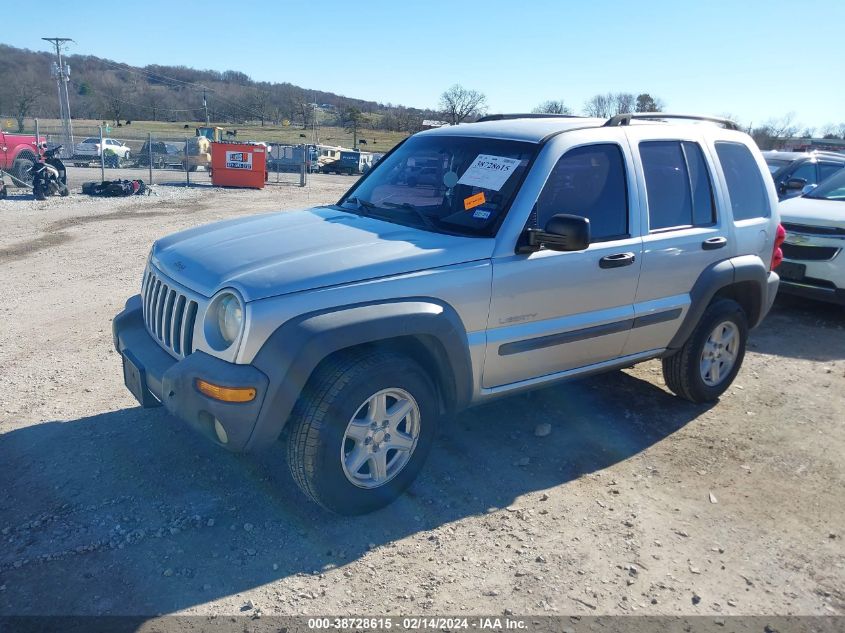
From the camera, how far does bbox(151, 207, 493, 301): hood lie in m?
3.18

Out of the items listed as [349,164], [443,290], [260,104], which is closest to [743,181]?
[443,290]

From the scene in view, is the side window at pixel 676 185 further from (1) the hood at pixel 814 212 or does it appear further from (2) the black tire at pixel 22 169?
(2) the black tire at pixel 22 169

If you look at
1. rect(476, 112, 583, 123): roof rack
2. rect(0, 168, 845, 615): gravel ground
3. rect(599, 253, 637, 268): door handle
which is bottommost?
rect(0, 168, 845, 615): gravel ground

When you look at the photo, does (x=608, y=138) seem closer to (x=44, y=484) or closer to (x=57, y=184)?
(x=44, y=484)

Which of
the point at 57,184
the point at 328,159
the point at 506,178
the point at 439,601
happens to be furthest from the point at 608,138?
→ the point at 328,159

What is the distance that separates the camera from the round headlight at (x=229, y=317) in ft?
10.1

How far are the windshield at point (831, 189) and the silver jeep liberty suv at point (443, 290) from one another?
14.8 ft

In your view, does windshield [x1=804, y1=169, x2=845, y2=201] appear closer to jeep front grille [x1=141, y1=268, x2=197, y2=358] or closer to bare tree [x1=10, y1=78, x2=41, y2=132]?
jeep front grille [x1=141, y1=268, x2=197, y2=358]

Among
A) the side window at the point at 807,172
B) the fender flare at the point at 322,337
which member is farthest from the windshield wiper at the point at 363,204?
the side window at the point at 807,172

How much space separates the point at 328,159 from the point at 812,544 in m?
45.0

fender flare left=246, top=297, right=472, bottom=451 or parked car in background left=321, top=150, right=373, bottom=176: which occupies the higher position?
fender flare left=246, top=297, right=472, bottom=451

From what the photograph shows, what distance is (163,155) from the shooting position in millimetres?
39281

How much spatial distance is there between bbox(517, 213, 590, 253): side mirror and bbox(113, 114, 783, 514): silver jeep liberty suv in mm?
10

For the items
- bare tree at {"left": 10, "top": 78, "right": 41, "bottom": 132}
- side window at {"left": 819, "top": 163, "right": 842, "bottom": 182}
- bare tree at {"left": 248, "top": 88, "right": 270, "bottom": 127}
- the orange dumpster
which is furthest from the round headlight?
bare tree at {"left": 248, "top": 88, "right": 270, "bottom": 127}
